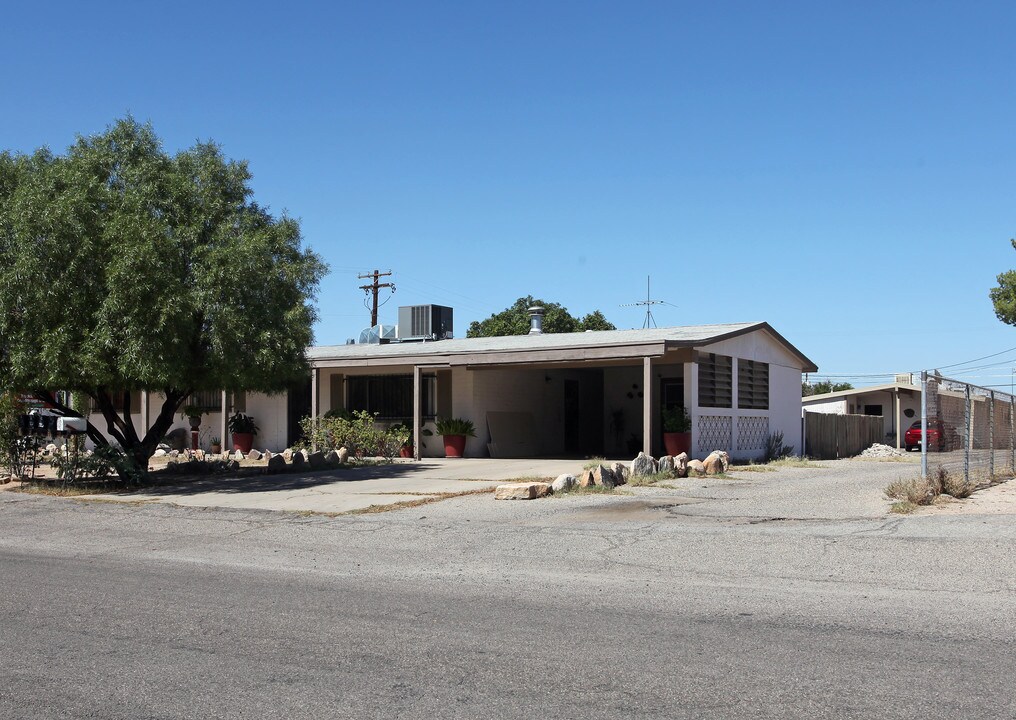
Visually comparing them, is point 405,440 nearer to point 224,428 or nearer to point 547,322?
point 224,428

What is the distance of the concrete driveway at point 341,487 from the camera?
1481 centimetres

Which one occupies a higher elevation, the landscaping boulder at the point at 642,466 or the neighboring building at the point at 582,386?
the neighboring building at the point at 582,386

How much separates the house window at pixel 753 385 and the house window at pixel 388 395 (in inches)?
308

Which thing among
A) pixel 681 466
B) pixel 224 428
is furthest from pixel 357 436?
pixel 681 466

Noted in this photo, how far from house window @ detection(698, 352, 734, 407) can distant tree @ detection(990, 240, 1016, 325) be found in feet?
59.4

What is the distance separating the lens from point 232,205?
693 inches

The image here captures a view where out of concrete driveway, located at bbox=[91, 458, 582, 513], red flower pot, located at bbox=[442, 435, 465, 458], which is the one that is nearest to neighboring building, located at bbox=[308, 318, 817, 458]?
red flower pot, located at bbox=[442, 435, 465, 458]

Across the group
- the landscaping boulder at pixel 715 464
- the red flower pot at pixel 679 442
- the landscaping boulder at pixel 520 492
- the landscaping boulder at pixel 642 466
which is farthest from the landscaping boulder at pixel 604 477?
the red flower pot at pixel 679 442

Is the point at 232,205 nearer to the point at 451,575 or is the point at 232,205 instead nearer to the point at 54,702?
the point at 451,575

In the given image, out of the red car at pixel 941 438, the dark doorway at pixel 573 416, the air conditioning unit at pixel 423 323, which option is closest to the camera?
the red car at pixel 941 438

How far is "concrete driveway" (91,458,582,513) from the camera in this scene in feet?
48.6

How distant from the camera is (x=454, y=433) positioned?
24094 mm

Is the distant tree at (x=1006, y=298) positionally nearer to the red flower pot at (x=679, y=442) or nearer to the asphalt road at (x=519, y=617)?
the red flower pot at (x=679, y=442)

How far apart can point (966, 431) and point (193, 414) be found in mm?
20309
